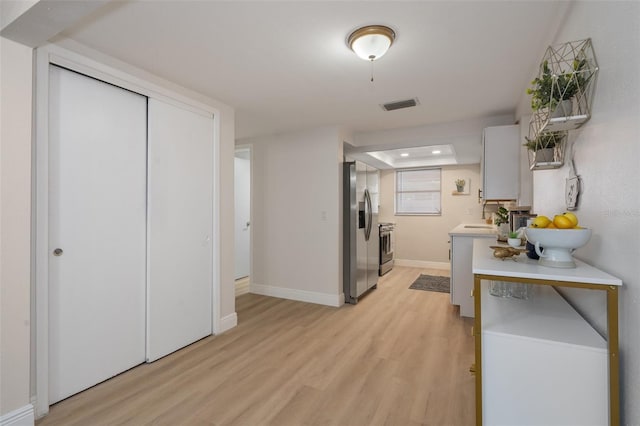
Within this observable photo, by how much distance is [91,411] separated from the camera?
1884 millimetres

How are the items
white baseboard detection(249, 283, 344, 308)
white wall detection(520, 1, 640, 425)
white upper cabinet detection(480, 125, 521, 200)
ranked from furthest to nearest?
white baseboard detection(249, 283, 344, 308) < white upper cabinet detection(480, 125, 521, 200) < white wall detection(520, 1, 640, 425)

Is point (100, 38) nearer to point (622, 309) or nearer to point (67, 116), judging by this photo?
point (67, 116)

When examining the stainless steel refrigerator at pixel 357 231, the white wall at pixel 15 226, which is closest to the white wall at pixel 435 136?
the stainless steel refrigerator at pixel 357 231

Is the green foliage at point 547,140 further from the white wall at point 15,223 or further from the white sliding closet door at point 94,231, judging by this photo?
the white wall at point 15,223

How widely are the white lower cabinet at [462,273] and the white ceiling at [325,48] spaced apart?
4.98 ft

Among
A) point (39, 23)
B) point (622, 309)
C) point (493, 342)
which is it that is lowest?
point (493, 342)

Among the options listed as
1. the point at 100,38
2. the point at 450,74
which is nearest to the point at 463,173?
the point at 450,74

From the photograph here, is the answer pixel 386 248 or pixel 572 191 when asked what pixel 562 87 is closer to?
pixel 572 191

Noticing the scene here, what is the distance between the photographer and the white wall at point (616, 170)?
1006mm

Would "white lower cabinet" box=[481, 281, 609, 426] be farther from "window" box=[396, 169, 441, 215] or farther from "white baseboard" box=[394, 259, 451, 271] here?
"window" box=[396, 169, 441, 215]

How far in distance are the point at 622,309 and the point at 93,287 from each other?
2.91 meters

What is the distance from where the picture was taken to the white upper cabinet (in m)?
3.22

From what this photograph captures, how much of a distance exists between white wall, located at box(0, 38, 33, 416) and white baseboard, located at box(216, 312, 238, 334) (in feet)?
5.05

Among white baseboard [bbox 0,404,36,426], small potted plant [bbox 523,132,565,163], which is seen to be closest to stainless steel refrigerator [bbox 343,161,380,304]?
small potted plant [bbox 523,132,565,163]
